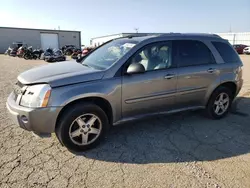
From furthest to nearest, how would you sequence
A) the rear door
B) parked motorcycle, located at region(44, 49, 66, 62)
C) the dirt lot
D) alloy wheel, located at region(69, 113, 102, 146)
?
parked motorcycle, located at region(44, 49, 66, 62) → the rear door → alloy wheel, located at region(69, 113, 102, 146) → the dirt lot

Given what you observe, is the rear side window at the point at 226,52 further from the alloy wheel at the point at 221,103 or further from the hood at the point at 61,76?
the hood at the point at 61,76

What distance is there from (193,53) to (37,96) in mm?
2907

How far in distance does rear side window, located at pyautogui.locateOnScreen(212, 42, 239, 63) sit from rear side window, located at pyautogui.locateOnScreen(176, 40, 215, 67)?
0.98ft

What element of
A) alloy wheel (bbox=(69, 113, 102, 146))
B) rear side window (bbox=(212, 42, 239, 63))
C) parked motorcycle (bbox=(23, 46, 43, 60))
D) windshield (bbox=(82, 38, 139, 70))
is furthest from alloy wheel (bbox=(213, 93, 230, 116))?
parked motorcycle (bbox=(23, 46, 43, 60))

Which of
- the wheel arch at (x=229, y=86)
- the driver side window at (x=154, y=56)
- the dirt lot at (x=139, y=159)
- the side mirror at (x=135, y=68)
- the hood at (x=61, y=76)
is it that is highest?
the driver side window at (x=154, y=56)

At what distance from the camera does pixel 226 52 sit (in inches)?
177

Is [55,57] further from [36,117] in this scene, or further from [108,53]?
[36,117]

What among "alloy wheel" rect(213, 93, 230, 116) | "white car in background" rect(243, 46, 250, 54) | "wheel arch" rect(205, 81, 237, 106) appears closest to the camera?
"wheel arch" rect(205, 81, 237, 106)

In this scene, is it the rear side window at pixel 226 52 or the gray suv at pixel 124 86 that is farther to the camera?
the rear side window at pixel 226 52

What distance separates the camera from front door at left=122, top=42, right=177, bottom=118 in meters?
3.38

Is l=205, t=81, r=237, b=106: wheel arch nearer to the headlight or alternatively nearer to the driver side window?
the driver side window

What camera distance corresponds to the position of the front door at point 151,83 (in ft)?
11.1

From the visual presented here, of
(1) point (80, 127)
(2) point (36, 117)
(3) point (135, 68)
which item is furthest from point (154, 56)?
(2) point (36, 117)

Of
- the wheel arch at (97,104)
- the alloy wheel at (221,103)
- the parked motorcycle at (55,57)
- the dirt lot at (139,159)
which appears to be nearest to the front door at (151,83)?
the wheel arch at (97,104)
